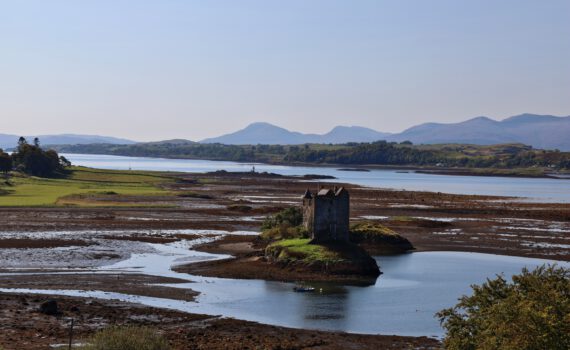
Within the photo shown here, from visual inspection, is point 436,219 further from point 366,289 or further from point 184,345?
point 184,345

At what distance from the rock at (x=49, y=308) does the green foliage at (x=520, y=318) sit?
23167 mm

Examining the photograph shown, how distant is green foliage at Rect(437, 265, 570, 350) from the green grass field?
86937mm

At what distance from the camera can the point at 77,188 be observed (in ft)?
454

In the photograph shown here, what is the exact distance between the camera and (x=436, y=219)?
355 feet

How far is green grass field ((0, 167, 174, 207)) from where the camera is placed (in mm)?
114062

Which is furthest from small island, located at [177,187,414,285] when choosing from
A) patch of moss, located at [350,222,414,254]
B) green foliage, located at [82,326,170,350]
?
green foliage, located at [82,326,170,350]

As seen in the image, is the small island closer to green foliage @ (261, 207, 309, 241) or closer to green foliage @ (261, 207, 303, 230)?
green foliage @ (261, 207, 309, 241)

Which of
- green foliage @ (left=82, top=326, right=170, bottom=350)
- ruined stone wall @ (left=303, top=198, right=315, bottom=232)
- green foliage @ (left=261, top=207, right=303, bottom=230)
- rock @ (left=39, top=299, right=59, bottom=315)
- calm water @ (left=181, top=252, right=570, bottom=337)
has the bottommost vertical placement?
calm water @ (left=181, top=252, right=570, bottom=337)

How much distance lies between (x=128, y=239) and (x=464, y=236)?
38.1 metres

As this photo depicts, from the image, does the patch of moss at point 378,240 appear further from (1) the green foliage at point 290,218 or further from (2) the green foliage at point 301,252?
(2) the green foliage at point 301,252

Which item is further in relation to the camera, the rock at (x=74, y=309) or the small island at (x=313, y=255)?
the small island at (x=313, y=255)

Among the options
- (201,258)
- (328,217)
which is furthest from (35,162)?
(328,217)

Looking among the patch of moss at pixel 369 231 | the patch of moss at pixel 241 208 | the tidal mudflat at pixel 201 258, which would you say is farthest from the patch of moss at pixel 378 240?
the patch of moss at pixel 241 208

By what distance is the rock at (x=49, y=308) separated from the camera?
1713 inches
